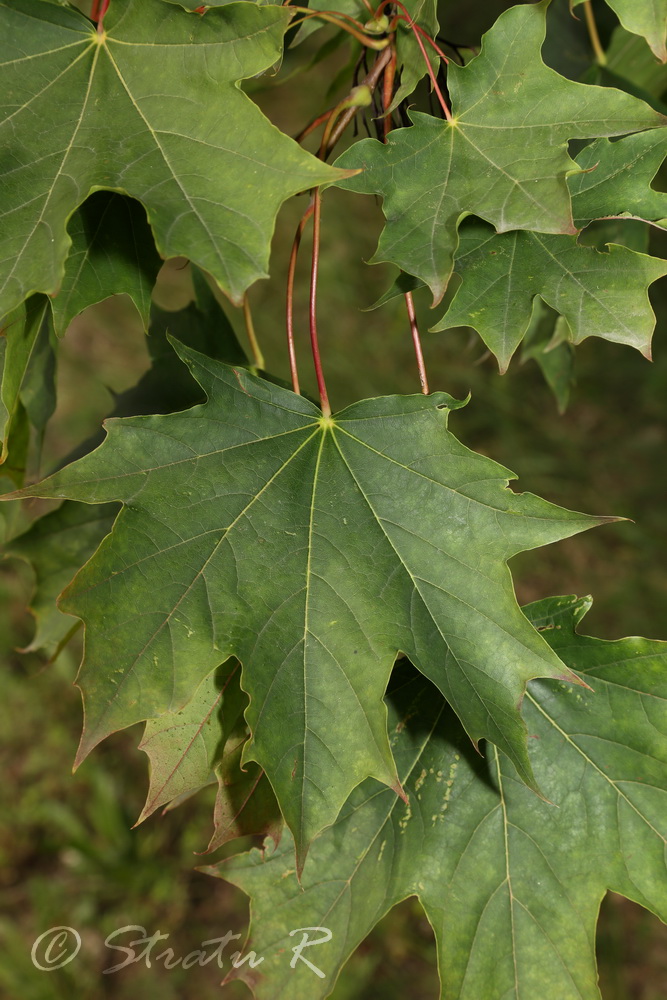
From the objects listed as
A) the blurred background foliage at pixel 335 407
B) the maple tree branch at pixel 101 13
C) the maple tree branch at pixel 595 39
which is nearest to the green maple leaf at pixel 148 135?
the maple tree branch at pixel 101 13

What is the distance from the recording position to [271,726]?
3.02ft

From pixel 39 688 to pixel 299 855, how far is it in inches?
109

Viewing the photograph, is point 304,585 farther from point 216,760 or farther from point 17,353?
point 17,353

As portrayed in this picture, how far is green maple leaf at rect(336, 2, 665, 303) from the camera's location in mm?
943

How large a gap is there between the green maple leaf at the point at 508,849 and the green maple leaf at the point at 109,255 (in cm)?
69

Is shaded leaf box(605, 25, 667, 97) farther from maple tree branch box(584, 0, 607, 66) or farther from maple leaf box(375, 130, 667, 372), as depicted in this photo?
maple leaf box(375, 130, 667, 372)

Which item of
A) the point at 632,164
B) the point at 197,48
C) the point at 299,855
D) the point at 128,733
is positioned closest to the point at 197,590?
the point at 299,855

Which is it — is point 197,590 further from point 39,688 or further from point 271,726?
point 39,688

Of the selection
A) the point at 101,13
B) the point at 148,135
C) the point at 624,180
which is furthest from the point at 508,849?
the point at 101,13

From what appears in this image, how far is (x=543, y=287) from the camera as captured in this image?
1.06 m

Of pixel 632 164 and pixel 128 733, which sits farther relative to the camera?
pixel 128 733

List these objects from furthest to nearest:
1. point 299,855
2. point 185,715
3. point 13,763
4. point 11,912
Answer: point 13,763, point 11,912, point 185,715, point 299,855

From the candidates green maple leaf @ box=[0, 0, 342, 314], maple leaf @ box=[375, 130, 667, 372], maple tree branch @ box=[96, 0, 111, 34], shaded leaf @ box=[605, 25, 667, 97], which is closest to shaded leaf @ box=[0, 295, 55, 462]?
green maple leaf @ box=[0, 0, 342, 314]

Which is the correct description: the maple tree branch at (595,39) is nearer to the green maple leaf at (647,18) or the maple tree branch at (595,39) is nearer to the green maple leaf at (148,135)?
the green maple leaf at (647,18)
